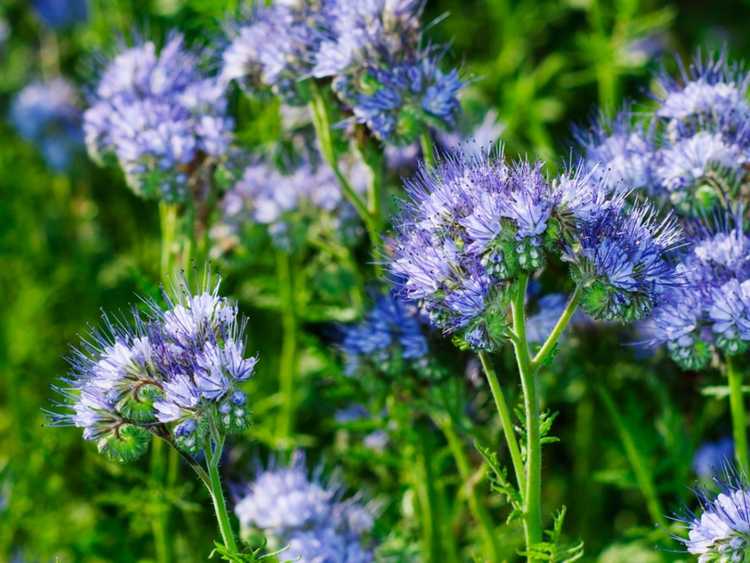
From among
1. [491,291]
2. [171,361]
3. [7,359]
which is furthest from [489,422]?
[7,359]

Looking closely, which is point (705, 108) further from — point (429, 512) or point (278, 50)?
point (429, 512)

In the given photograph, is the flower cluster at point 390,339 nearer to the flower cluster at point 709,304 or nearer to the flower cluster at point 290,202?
the flower cluster at point 290,202

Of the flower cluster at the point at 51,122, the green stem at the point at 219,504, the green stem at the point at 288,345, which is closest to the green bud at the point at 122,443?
the green stem at the point at 219,504

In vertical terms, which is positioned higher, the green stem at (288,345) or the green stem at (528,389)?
the green stem at (288,345)

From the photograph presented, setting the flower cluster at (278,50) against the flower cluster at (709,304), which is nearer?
the flower cluster at (709,304)

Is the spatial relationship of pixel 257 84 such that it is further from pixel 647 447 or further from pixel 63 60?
pixel 63 60

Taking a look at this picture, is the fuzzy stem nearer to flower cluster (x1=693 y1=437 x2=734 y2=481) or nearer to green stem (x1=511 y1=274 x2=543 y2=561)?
green stem (x1=511 y1=274 x2=543 y2=561)
